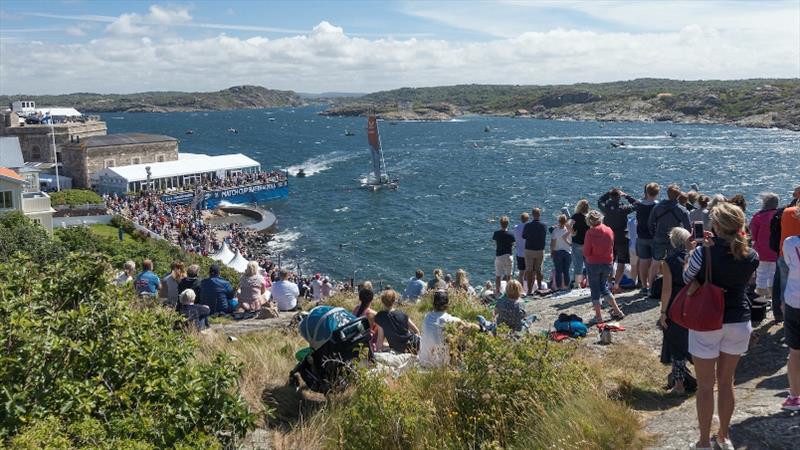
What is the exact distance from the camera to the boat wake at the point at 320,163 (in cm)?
8050

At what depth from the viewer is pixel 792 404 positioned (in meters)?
5.03

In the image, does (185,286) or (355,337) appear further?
(185,286)

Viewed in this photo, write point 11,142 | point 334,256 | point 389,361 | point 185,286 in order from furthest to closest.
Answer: point 11,142, point 334,256, point 185,286, point 389,361

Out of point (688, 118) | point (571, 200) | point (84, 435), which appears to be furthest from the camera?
point (688, 118)

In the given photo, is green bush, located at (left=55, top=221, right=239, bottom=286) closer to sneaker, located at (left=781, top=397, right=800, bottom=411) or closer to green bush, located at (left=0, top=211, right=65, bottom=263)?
green bush, located at (left=0, top=211, right=65, bottom=263)

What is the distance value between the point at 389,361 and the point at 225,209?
4632 centimetres

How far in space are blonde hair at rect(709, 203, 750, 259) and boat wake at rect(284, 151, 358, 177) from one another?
72.7 m

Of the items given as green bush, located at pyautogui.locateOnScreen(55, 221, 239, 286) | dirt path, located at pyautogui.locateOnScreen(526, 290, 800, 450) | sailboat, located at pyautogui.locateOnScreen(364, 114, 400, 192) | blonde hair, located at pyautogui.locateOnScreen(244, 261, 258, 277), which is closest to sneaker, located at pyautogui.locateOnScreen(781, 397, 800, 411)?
dirt path, located at pyautogui.locateOnScreen(526, 290, 800, 450)

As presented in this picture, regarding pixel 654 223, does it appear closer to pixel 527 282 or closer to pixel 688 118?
pixel 527 282

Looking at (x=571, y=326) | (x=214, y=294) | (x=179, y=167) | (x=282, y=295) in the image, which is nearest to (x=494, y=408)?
(x=571, y=326)

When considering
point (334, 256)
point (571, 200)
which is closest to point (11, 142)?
point (334, 256)

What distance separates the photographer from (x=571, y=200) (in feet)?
182

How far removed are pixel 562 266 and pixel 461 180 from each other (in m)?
57.5

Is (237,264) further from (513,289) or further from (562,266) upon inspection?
(513,289)
